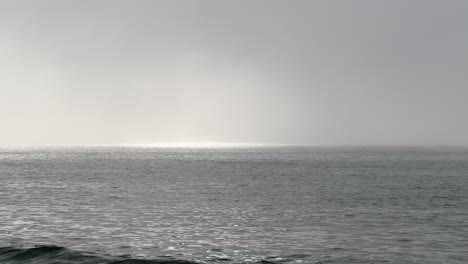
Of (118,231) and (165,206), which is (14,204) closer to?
(165,206)

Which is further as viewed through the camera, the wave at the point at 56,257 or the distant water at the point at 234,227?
the distant water at the point at 234,227

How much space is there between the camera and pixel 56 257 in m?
31.2

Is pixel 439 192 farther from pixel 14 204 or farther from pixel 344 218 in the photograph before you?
pixel 14 204

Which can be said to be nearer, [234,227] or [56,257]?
[56,257]

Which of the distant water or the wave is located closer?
the wave

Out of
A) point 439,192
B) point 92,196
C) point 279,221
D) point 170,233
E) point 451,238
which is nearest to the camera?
point 451,238

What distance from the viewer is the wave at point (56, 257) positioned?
30.2m

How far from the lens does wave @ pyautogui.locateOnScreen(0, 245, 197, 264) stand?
30.2m

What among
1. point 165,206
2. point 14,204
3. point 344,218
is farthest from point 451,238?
point 14,204

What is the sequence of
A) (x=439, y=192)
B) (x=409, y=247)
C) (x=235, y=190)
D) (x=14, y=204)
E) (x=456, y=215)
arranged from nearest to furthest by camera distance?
(x=409, y=247) < (x=456, y=215) < (x=14, y=204) < (x=439, y=192) < (x=235, y=190)

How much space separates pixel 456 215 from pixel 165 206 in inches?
1180

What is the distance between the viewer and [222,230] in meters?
42.2

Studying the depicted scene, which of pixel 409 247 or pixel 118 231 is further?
pixel 118 231

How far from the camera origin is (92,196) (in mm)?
69375
